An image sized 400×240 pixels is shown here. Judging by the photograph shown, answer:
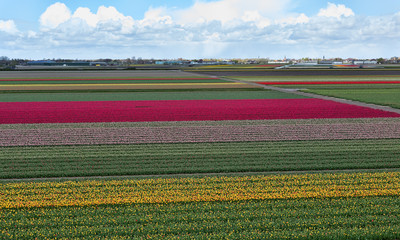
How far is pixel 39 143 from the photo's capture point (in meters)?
25.4

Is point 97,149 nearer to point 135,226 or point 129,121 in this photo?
point 129,121

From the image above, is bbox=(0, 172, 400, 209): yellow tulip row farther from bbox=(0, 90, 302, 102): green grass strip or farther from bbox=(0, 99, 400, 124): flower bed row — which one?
bbox=(0, 90, 302, 102): green grass strip

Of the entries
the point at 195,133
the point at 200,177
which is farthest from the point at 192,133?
the point at 200,177

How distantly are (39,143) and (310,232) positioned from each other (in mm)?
18914

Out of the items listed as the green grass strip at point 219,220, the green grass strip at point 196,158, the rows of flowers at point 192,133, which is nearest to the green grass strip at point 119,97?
the rows of flowers at point 192,133

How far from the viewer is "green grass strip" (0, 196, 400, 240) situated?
12.5 metres

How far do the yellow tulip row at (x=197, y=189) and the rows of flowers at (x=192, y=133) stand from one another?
28.1 feet

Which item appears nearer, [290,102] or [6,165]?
[6,165]

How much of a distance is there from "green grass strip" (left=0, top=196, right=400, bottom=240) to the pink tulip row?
1160cm

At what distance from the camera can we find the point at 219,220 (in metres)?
13.6

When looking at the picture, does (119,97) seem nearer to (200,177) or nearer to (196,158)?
(196,158)

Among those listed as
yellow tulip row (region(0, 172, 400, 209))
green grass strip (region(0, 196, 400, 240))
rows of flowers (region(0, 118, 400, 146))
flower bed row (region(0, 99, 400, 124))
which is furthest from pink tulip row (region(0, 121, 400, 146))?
green grass strip (region(0, 196, 400, 240))

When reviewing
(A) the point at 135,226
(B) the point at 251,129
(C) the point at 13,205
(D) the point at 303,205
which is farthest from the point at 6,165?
(B) the point at 251,129

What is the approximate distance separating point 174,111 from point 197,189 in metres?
23.2
